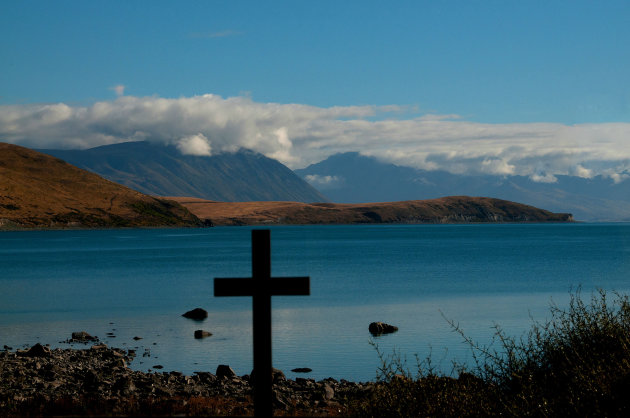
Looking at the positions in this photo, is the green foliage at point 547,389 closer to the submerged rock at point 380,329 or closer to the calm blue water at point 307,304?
the calm blue water at point 307,304

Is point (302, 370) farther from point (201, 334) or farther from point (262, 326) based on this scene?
point (262, 326)

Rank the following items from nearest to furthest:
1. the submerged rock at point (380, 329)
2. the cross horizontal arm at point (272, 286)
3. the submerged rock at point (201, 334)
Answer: the cross horizontal arm at point (272, 286), the submerged rock at point (201, 334), the submerged rock at point (380, 329)

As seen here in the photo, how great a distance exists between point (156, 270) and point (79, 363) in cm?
6305

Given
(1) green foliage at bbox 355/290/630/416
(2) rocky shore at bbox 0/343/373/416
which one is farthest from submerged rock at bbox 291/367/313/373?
(1) green foliage at bbox 355/290/630/416

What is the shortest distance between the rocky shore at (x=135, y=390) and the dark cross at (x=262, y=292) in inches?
215

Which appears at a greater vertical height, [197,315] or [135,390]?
[135,390]

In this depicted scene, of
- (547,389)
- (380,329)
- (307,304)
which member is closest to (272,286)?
(547,389)

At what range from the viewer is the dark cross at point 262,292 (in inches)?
320

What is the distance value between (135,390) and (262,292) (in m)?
12.3

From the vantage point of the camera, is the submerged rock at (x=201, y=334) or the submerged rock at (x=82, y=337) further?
the submerged rock at (x=201, y=334)

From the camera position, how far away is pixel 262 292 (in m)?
8.50

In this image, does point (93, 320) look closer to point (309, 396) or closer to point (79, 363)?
point (79, 363)

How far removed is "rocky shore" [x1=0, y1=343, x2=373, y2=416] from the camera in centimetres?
1555

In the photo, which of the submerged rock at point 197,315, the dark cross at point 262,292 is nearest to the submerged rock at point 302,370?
the submerged rock at point 197,315
